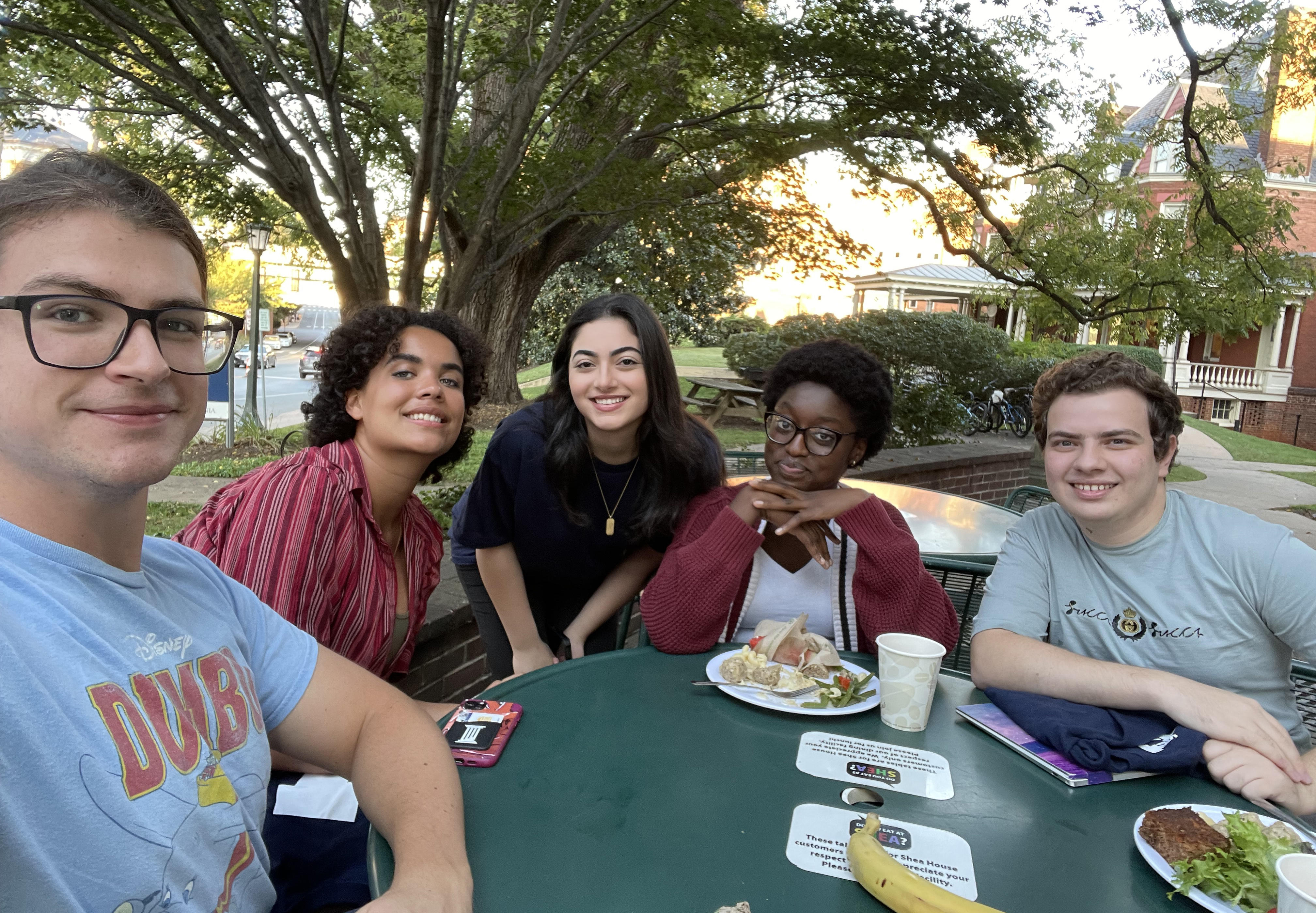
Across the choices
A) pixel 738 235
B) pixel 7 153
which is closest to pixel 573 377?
pixel 7 153

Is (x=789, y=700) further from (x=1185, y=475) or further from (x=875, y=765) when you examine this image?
(x=1185, y=475)

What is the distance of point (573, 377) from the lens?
258 centimetres

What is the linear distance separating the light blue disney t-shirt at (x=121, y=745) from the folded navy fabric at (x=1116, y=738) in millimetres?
1422

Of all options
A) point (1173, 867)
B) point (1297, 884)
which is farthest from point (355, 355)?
point (1297, 884)

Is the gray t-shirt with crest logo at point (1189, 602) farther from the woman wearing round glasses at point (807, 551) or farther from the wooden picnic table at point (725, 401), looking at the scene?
the wooden picnic table at point (725, 401)

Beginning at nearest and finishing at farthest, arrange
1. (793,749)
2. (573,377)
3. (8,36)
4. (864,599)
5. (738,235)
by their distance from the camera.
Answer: (793,749) → (864,599) → (573,377) → (8,36) → (738,235)

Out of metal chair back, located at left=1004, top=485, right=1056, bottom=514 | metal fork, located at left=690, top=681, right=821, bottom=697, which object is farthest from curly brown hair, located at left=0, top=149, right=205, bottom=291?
metal chair back, located at left=1004, top=485, right=1056, bottom=514

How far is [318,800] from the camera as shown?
5.79 ft

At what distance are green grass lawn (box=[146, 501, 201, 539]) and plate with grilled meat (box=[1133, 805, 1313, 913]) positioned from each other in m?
5.71

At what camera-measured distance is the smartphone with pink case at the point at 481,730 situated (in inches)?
59.4

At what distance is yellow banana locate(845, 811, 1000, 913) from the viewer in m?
1.10

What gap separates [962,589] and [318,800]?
8.09 feet

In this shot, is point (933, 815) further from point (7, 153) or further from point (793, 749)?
point (7, 153)

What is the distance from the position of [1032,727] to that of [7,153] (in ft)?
15.8
